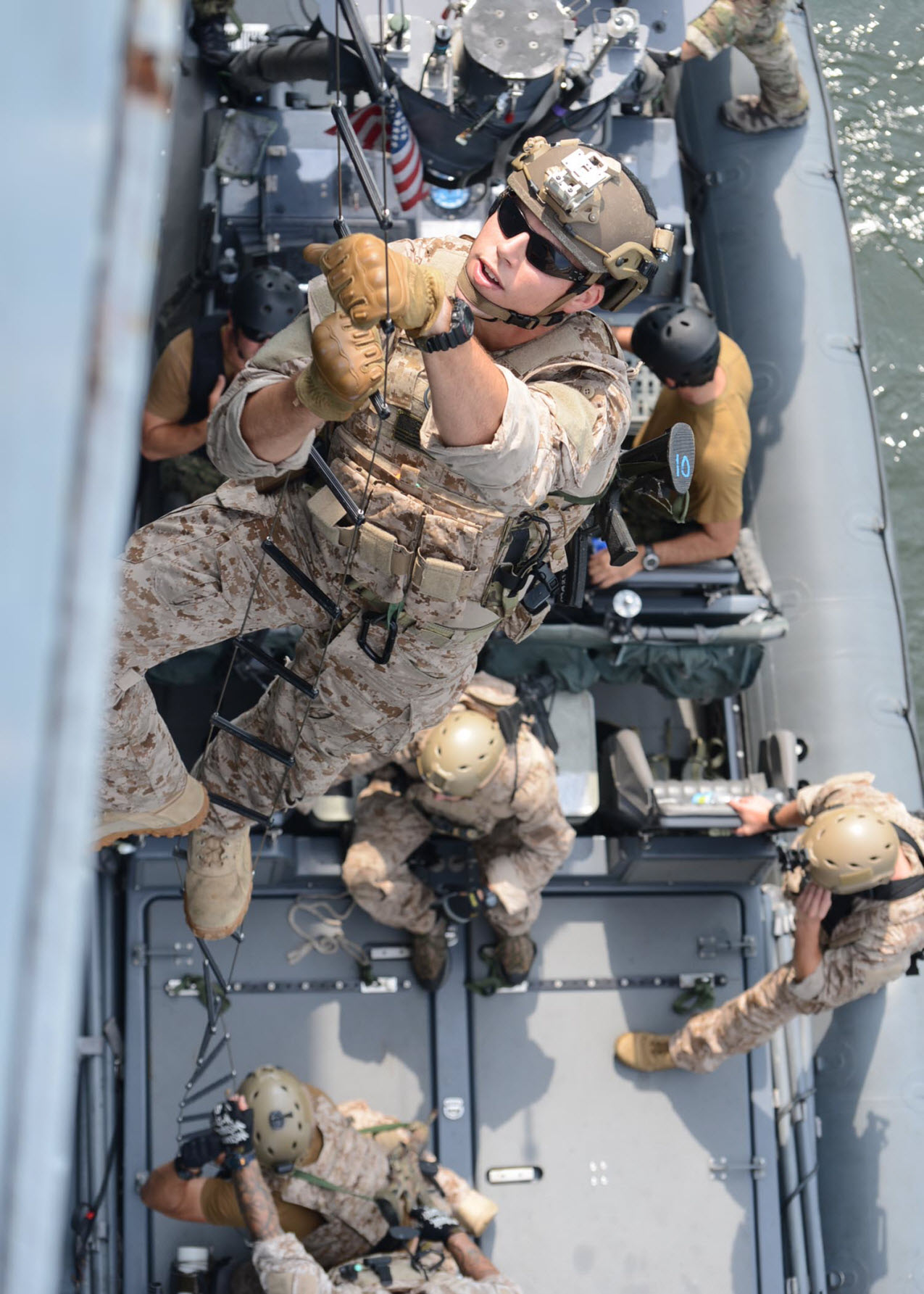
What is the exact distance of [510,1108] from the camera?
5.45 metres

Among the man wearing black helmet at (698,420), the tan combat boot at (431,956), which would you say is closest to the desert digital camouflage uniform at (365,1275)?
the tan combat boot at (431,956)

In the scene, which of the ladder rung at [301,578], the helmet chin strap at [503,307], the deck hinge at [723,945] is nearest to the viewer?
the helmet chin strap at [503,307]

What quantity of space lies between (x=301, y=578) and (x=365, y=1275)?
2.54m

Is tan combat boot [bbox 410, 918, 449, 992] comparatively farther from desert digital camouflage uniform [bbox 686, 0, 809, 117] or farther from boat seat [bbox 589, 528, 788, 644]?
desert digital camouflage uniform [bbox 686, 0, 809, 117]

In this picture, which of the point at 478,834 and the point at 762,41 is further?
the point at 762,41

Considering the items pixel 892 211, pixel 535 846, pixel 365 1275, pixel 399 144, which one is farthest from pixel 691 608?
pixel 892 211

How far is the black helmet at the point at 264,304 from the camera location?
495 cm

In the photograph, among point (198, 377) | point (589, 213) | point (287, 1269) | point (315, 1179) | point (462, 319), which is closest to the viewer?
point (462, 319)

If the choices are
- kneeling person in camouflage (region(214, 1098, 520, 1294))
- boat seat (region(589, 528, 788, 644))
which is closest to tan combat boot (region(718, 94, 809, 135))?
boat seat (region(589, 528, 788, 644))

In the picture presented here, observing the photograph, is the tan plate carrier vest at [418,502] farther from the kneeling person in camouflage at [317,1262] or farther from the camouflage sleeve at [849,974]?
the camouflage sleeve at [849,974]

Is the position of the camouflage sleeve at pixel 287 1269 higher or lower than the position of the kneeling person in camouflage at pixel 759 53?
lower

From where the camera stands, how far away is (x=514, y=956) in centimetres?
542

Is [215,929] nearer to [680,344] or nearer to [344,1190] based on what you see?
[344,1190]

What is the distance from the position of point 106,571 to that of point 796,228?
605cm
